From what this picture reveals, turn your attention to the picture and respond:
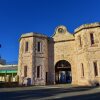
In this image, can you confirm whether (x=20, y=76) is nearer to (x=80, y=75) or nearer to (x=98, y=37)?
(x=80, y=75)

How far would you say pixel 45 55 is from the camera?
3434cm

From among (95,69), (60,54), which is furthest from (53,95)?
(60,54)

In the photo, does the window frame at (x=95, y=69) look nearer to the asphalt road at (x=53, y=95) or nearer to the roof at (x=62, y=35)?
the roof at (x=62, y=35)

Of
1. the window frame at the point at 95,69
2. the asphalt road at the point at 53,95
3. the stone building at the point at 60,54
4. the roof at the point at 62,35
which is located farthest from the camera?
the roof at the point at 62,35

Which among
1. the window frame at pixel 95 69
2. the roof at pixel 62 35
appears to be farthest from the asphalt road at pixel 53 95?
the roof at pixel 62 35

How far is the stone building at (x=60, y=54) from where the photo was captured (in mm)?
29641

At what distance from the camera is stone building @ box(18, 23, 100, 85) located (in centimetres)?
2964

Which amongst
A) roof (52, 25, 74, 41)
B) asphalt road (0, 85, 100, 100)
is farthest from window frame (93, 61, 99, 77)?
asphalt road (0, 85, 100, 100)

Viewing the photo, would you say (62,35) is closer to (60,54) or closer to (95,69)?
(60,54)

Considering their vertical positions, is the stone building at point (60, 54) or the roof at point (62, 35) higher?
the roof at point (62, 35)

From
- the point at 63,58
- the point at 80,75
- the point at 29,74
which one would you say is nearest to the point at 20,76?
the point at 29,74

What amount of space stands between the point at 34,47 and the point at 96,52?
35.3 ft

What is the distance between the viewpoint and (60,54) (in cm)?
3484

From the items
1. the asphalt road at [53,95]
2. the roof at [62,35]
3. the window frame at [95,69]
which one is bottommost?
the asphalt road at [53,95]
